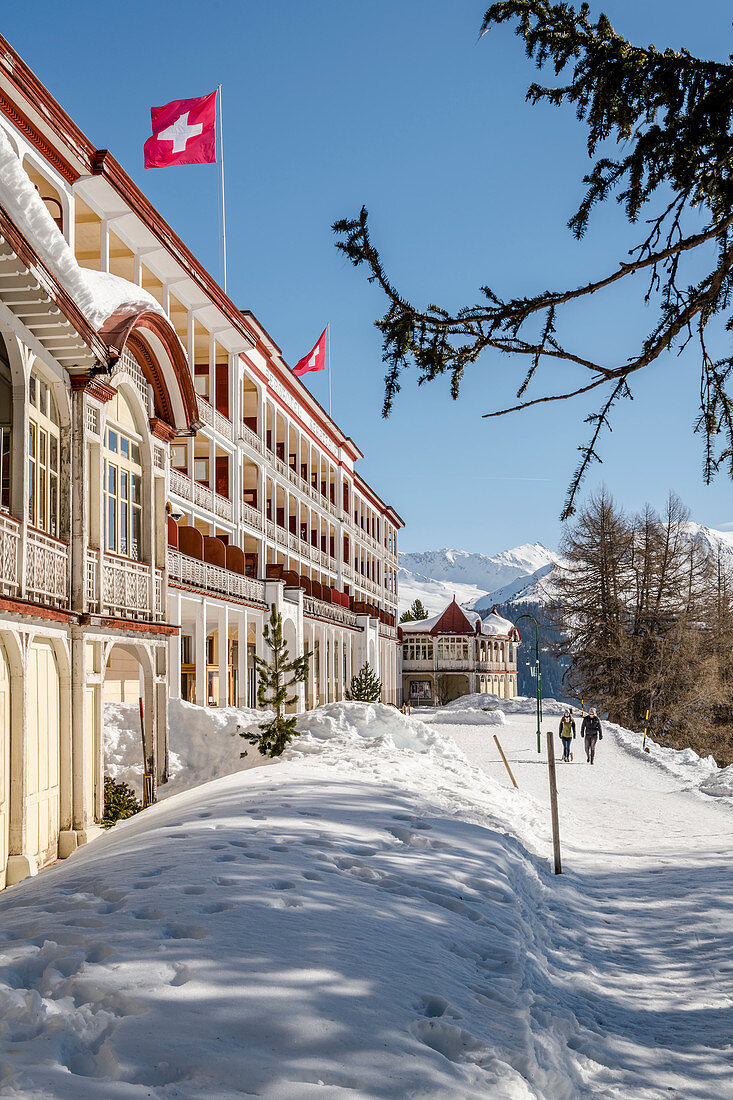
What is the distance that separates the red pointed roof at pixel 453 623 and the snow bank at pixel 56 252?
6293 cm

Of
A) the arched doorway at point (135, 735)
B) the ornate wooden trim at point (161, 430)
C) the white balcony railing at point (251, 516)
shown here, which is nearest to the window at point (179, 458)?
the white balcony railing at point (251, 516)

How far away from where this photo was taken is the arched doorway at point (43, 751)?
10828 millimetres

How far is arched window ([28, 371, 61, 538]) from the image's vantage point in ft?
37.2

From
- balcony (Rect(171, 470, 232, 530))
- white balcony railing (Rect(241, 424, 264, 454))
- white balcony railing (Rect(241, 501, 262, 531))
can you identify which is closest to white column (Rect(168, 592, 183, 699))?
balcony (Rect(171, 470, 232, 530))

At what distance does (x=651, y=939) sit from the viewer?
818cm

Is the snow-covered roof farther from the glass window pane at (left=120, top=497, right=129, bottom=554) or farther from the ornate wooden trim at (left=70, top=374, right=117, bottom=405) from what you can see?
the ornate wooden trim at (left=70, top=374, right=117, bottom=405)

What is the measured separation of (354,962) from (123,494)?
35.3ft

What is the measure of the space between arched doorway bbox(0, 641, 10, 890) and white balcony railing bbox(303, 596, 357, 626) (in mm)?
26222

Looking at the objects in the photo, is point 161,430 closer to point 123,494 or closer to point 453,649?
point 123,494

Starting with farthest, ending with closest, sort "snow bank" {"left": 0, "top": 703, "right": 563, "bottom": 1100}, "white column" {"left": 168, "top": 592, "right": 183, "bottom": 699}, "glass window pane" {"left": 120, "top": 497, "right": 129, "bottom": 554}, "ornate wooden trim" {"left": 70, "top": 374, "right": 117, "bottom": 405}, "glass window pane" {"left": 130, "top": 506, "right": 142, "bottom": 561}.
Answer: "white column" {"left": 168, "top": 592, "right": 183, "bottom": 699}
"glass window pane" {"left": 130, "top": 506, "right": 142, "bottom": 561}
"glass window pane" {"left": 120, "top": 497, "right": 129, "bottom": 554}
"ornate wooden trim" {"left": 70, "top": 374, "right": 117, "bottom": 405}
"snow bank" {"left": 0, "top": 703, "right": 563, "bottom": 1100}

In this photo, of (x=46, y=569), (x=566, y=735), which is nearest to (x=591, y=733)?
(x=566, y=735)

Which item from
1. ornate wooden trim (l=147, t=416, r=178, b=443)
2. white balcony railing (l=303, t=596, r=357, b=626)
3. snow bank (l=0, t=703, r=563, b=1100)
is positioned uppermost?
ornate wooden trim (l=147, t=416, r=178, b=443)

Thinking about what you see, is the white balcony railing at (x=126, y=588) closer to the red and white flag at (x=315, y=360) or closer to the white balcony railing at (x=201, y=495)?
the white balcony railing at (x=201, y=495)

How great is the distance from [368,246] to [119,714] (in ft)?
53.4
